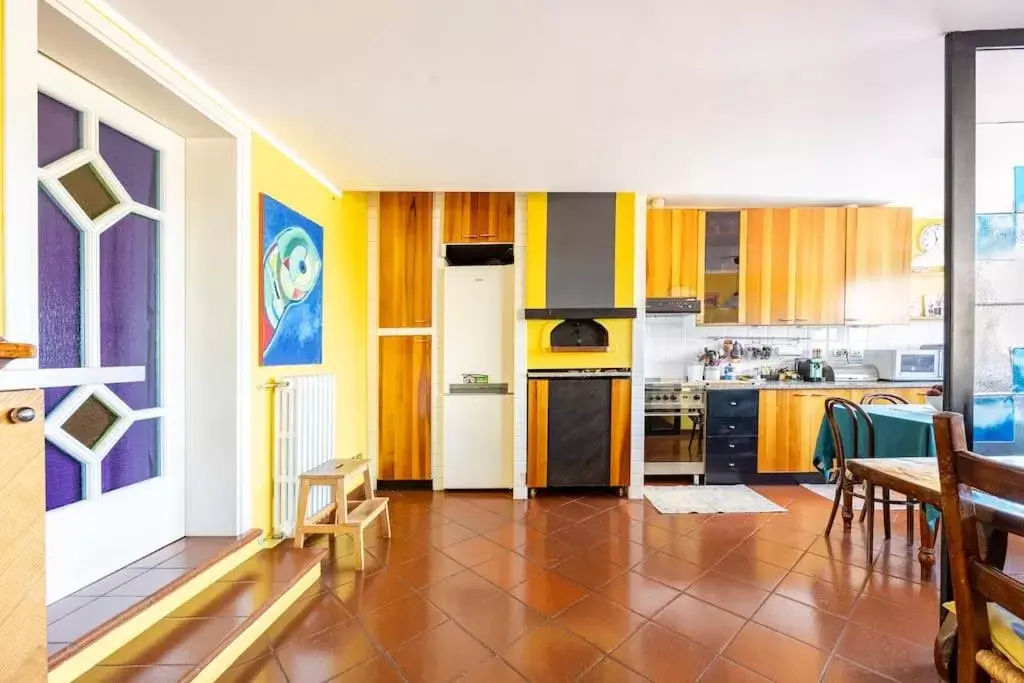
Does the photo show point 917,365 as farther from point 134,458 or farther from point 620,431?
point 134,458

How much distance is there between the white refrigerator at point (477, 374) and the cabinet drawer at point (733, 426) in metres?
1.84

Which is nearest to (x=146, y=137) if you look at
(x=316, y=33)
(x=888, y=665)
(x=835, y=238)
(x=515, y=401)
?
(x=316, y=33)

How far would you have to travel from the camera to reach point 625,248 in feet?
11.4

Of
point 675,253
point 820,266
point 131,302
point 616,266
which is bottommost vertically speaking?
point 131,302

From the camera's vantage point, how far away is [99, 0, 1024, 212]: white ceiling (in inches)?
59.0

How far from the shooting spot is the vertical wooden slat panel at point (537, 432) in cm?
348

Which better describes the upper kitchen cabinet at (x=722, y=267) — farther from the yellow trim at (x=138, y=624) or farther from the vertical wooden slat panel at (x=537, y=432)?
the yellow trim at (x=138, y=624)

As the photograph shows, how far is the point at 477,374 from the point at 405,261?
116 cm

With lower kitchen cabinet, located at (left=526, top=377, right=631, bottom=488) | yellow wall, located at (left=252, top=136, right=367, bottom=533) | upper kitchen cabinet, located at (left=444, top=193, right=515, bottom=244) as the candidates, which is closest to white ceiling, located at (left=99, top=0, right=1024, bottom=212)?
yellow wall, located at (left=252, top=136, right=367, bottom=533)

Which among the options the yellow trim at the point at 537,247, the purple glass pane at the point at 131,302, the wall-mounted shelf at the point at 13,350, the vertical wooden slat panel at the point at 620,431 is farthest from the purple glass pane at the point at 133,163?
the vertical wooden slat panel at the point at 620,431

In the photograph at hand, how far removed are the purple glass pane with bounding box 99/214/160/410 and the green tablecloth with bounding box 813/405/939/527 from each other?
3992 millimetres

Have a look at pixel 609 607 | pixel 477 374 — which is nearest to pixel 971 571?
pixel 609 607

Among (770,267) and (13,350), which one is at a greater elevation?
(770,267)

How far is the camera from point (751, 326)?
4.28 metres
